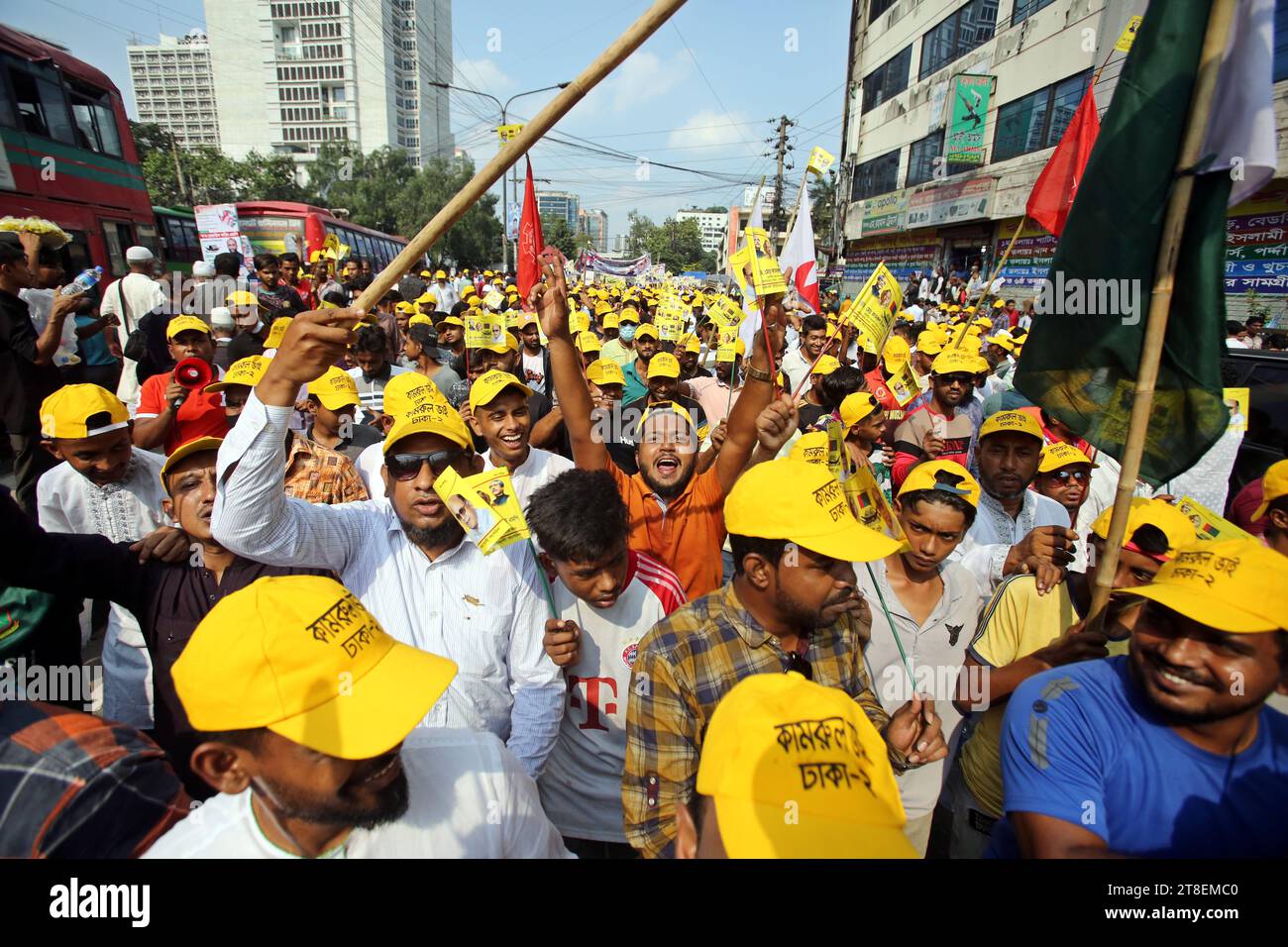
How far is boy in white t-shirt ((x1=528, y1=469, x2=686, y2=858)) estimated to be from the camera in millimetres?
2129

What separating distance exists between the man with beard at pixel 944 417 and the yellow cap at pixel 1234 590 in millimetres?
Answer: 2977

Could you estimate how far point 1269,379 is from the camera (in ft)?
15.6

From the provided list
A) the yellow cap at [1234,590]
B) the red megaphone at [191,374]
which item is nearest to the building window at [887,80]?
the red megaphone at [191,374]

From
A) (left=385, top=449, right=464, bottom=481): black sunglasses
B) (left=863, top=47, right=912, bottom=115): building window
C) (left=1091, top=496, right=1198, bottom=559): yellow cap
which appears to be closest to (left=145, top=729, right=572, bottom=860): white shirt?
(left=385, top=449, right=464, bottom=481): black sunglasses

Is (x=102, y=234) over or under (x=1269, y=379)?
over

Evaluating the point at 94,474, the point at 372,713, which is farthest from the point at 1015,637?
the point at 94,474

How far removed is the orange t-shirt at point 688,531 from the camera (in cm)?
295

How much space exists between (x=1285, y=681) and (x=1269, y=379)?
4.42m

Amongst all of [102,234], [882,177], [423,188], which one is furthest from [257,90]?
[102,234]

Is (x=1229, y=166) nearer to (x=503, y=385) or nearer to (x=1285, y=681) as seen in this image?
(x=1285, y=681)

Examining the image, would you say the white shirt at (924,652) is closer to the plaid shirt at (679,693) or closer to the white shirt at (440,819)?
the plaid shirt at (679,693)

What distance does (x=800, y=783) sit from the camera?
3.37 feet

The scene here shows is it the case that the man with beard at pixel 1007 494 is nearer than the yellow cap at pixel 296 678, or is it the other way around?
the yellow cap at pixel 296 678

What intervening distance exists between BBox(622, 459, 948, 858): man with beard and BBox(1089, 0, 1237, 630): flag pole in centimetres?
74
